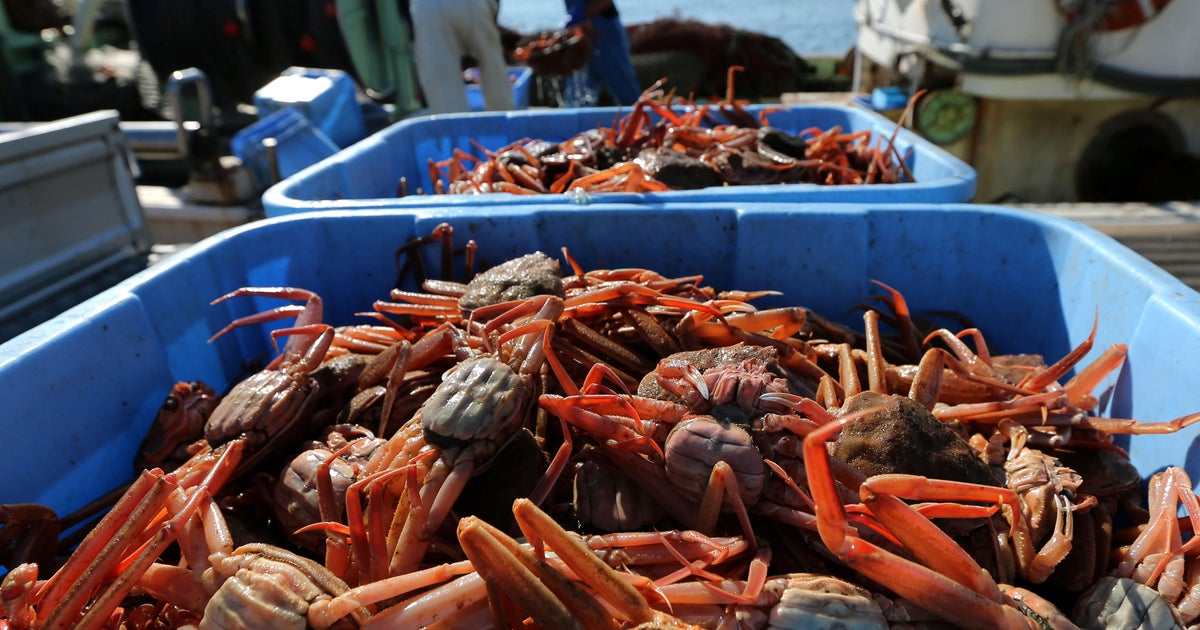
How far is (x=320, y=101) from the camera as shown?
15.7 feet

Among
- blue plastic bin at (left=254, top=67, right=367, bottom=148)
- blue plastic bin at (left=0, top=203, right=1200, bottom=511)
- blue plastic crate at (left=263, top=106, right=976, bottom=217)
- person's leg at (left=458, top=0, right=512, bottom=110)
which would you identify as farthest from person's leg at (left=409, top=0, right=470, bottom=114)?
blue plastic bin at (left=0, top=203, right=1200, bottom=511)

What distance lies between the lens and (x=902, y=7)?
21.4ft

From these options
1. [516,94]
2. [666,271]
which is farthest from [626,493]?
[516,94]

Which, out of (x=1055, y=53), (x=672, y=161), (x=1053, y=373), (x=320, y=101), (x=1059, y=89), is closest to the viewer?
(x=1053, y=373)

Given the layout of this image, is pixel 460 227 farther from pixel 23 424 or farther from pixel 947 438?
pixel 947 438

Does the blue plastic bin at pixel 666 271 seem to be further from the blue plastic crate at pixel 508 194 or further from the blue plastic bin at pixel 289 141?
the blue plastic bin at pixel 289 141

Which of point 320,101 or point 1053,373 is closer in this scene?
point 1053,373

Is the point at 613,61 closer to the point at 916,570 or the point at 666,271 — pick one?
the point at 666,271

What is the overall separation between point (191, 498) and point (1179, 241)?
162 inches

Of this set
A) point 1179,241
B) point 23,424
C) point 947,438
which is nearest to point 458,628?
point 947,438

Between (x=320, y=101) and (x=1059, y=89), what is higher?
(x=320, y=101)

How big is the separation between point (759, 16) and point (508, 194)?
18.8 m

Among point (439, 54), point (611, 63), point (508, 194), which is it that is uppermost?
point (439, 54)

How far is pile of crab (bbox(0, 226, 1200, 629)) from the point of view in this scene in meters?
1.07
